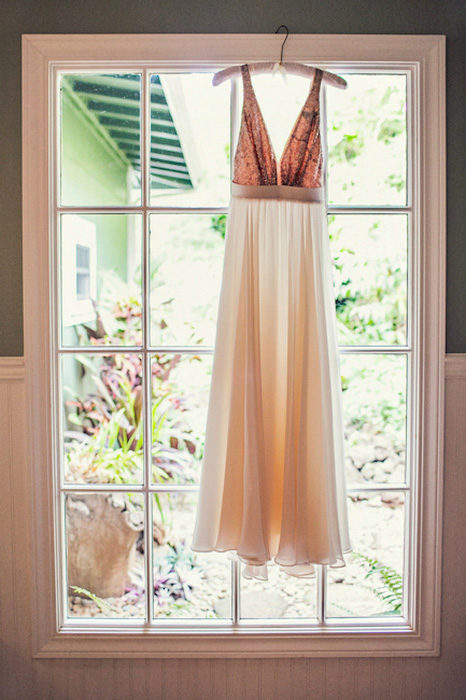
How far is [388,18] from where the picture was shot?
1.65 metres

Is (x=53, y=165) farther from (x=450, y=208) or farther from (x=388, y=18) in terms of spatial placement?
(x=450, y=208)

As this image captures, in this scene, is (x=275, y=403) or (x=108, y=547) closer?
(x=275, y=403)

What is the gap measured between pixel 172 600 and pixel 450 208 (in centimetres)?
155

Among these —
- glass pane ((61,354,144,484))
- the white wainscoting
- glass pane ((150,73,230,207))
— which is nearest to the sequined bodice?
glass pane ((150,73,230,207))

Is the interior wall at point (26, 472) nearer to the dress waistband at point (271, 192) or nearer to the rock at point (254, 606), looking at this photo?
the rock at point (254, 606)

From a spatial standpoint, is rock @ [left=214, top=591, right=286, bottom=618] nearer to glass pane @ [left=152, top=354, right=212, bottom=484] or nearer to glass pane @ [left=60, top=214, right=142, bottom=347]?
glass pane @ [left=152, top=354, right=212, bottom=484]

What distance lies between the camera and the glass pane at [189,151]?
5.60 feet

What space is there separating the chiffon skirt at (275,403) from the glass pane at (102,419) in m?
0.32

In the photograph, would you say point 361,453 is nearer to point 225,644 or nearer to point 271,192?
point 225,644

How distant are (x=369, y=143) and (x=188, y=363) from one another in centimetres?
92

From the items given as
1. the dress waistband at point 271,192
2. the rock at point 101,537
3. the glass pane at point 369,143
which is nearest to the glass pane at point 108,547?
the rock at point 101,537

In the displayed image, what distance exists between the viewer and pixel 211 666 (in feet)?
5.65

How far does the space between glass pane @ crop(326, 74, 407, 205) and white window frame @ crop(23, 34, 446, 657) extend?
0.05 m

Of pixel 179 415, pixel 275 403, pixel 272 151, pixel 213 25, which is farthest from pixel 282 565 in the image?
pixel 213 25
